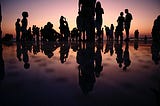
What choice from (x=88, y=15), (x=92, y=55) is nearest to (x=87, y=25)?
(x=88, y=15)

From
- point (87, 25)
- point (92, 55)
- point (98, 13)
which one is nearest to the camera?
point (92, 55)

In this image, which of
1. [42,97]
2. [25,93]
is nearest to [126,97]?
[42,97]

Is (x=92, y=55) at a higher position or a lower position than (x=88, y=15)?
lower

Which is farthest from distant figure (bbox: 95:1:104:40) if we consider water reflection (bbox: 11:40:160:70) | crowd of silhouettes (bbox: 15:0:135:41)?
water reflection (bbox: 11:40:160:70)

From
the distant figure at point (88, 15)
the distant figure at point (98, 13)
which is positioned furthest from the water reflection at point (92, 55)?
the distant figure at point (98, 13)

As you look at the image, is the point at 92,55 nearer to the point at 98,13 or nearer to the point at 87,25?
the point at 87,25

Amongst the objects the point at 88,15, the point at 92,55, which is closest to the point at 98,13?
the point at 88,15

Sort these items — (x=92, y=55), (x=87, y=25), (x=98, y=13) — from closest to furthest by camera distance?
(x=92, y=55)
(x=87, y=25)
(x=98, y=13)

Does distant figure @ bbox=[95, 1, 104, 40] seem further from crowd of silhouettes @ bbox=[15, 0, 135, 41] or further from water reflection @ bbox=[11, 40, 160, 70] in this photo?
water reflection @ bbox=[11, 40, 160, 70]

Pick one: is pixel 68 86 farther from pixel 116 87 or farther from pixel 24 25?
pixel 24 25

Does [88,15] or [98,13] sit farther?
[98,13]

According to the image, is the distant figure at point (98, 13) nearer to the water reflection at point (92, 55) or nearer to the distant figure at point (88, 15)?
the distant figure at point (88, 15)

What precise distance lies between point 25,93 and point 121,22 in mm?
20744

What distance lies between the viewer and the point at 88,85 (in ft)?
9.12
